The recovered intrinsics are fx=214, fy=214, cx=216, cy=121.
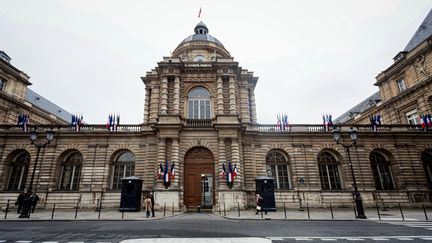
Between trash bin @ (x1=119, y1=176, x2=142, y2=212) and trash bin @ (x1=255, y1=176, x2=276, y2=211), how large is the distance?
997cm

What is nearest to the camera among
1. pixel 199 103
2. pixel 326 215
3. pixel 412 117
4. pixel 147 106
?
pixel 326 215

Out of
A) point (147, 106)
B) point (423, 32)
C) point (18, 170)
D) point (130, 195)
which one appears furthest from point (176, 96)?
point (423, 32)

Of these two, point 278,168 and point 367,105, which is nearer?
point 278,168

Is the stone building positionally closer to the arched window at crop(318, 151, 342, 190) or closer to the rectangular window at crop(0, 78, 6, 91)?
the arched window at crop(318, 151, 342, 190)

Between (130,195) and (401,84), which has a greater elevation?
(401,84)

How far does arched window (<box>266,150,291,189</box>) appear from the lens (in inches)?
821

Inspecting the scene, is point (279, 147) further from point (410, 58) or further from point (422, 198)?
point (410, 58)

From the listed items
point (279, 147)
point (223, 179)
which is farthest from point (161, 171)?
point (279, 147)

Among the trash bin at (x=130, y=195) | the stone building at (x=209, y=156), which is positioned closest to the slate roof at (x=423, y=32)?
the stone building at (x=209, y=156)

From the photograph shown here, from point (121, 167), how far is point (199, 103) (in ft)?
32.8

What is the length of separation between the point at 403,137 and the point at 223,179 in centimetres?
1898

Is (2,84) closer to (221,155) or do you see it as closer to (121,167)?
(121,167)

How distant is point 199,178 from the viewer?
19250mm

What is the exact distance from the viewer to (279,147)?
70.1 feet
